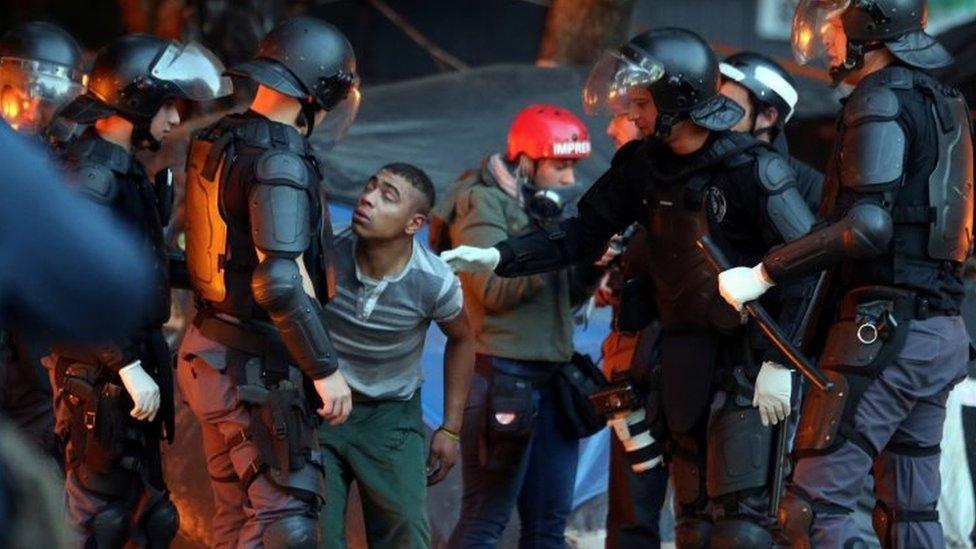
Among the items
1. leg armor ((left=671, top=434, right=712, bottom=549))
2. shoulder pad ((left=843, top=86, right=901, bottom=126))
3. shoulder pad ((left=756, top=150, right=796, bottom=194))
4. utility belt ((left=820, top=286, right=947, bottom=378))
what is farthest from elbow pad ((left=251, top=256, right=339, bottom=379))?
shoulder pad ((left=843, top=86, right=901, bottom=126))

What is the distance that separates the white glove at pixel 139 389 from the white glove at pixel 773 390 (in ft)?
5.90

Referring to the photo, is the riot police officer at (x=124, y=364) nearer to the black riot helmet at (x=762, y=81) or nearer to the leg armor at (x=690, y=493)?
the leg armor at (x=690, y=493)

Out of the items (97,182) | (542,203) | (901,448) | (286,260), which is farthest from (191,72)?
(901,448)

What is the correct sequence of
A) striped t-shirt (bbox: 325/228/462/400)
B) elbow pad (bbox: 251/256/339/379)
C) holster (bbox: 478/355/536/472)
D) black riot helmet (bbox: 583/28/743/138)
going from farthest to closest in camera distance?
holster (bbox: 478/355/536/472), striped t-shirt (bbox: 325/228/462/400), black riot helmet (bbox: 583/28/743/138), elbow pad (bbox: 251/256/339/379)

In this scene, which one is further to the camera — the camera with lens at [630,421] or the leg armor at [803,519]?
the camera with lens at [630,421]

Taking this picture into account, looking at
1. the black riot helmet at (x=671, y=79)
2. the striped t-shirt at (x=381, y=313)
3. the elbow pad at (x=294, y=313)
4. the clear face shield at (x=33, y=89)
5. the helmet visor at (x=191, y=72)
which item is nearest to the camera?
the elbow pad at (x=294, y=313)

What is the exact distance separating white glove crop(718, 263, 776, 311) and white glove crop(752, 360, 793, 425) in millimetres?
242

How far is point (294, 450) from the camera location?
17.9 feet

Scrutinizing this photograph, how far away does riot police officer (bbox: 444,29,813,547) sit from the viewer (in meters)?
5.67

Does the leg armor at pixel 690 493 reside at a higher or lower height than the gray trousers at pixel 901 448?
lower

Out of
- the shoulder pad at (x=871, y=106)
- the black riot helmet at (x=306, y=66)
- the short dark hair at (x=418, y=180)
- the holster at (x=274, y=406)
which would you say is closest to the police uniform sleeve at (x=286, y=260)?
the holster at (x=274, y=406)

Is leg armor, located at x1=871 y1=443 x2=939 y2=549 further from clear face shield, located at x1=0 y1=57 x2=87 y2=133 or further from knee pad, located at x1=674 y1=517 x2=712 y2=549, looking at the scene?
clear face shield, located at x1=0 y1=57 x2=87 y2=133

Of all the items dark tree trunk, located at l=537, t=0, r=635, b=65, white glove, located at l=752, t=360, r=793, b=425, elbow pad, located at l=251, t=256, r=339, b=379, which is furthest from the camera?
dark tree trunk, located at l=537, t=0, r=635, b=65

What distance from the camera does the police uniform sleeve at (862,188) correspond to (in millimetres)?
5301
